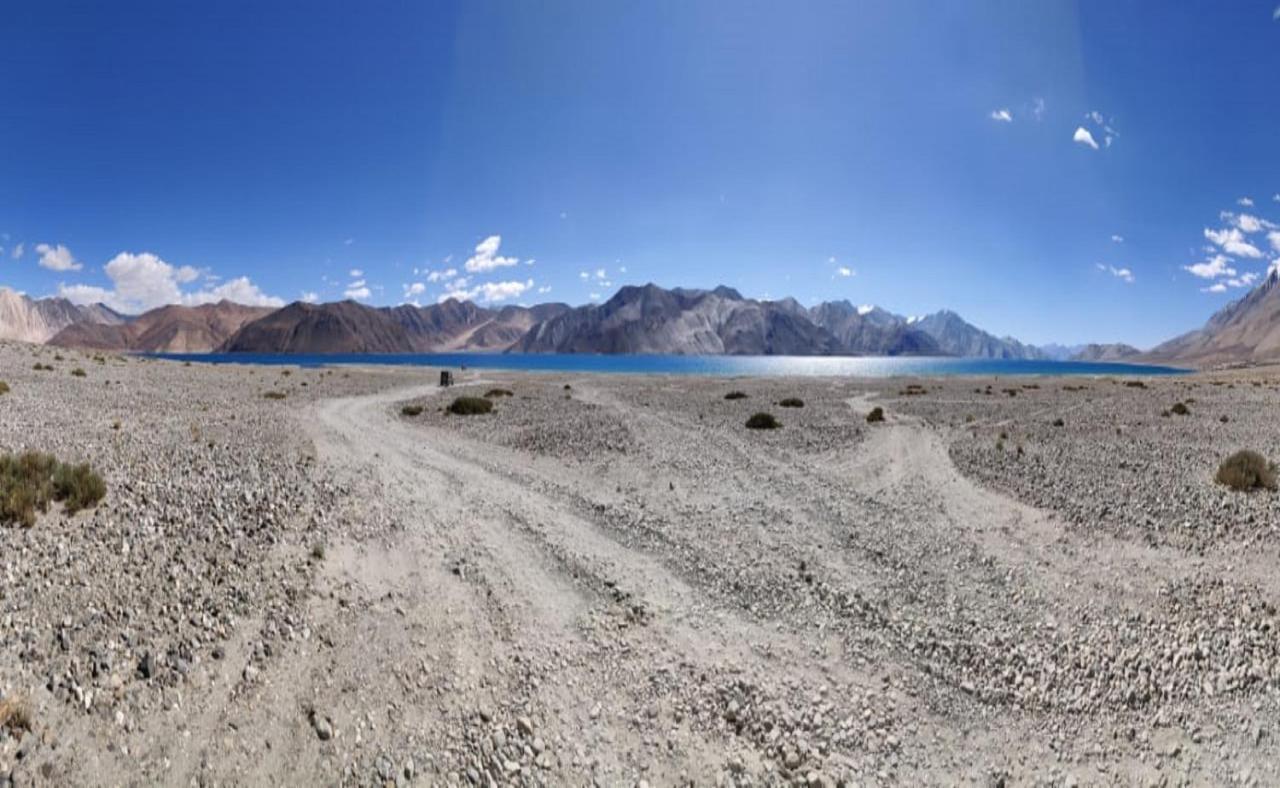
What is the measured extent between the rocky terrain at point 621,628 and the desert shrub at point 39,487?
33 cm

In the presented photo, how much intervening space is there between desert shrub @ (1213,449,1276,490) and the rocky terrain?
731 millimetres

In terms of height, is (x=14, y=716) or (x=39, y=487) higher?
(x=39, y=487)

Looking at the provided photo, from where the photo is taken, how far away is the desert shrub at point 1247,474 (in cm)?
1614

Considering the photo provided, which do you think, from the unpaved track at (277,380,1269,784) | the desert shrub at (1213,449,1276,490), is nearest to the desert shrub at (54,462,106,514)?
the unpaved track at (277,380,1269,784)

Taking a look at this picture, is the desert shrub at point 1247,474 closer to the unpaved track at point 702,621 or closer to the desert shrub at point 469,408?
the unpaved track at point 702,621

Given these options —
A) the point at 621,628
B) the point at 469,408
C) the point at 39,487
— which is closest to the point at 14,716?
the point at 39,487

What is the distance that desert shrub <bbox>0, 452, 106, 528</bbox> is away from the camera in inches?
364

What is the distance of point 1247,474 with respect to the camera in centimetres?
1653

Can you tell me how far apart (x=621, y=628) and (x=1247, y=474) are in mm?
19876

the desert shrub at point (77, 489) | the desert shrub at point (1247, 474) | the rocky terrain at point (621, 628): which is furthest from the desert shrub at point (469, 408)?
the desert shrub at point (1247, 474)

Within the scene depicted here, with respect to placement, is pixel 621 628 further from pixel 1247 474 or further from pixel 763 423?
pixel 763 423

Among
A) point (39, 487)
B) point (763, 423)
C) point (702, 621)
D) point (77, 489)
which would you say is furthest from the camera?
point (763, 423)

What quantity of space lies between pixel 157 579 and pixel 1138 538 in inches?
770

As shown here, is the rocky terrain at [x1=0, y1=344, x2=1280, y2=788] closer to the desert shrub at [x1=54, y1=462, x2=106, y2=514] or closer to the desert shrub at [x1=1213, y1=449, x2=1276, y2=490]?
the desert shrub at [x1=54, y1=462, x2=106, y2=514]
